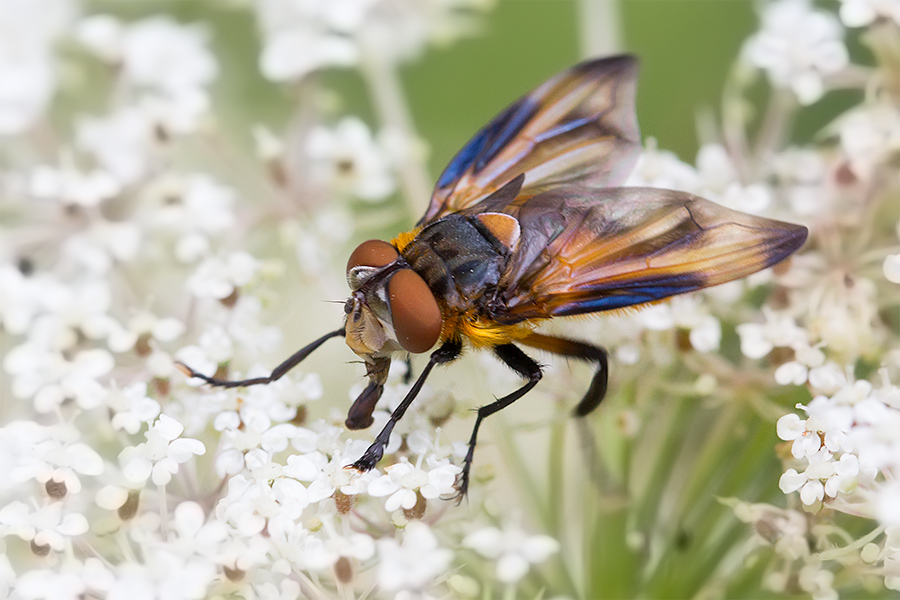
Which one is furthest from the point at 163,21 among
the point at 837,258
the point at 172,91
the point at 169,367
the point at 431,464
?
the point at 837,258

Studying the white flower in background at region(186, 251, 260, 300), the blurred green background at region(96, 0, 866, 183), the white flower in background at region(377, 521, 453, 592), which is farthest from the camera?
the blurred green background at region(96, 0, 866, 183)

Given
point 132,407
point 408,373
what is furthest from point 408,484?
point 132,407

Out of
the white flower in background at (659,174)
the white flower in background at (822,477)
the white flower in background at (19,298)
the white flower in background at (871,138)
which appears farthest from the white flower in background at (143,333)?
the white flower in background at (871,138)

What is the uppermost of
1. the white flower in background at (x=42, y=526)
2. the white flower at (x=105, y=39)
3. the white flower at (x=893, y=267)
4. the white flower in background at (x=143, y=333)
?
the white flower at (x=105, y=39)

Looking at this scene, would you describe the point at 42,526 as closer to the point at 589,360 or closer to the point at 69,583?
the point at 69,583

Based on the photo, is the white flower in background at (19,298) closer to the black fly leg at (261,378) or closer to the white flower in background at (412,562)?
the black fly leg at (261,378)

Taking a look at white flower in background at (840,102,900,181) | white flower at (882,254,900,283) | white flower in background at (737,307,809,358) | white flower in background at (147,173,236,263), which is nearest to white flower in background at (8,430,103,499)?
white flower in background at (147,173,236,263)

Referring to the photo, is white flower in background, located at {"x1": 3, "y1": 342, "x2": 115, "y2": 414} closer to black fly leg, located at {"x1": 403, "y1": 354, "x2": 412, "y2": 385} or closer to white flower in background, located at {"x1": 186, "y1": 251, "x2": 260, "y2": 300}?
white flower in background, located at {"x1": 186, "y1": 251, "x2": 260, "y2": 300}
